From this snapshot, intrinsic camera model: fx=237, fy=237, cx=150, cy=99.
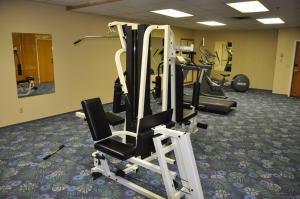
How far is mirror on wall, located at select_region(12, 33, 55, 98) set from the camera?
444 cm

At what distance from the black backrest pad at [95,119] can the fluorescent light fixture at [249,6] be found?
10.1ft

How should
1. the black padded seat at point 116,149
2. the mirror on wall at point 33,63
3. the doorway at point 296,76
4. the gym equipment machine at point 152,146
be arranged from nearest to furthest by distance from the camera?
the gym equipment machine at point 152,146, the black padded seat at point 116,149, the mirror on wall at point 33,63, the doorway at point 296,76

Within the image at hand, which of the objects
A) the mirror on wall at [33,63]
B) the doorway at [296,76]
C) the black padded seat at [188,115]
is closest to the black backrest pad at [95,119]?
the black padded seat at [188,115]

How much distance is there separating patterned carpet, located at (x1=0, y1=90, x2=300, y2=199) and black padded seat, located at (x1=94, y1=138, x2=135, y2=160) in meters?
0.41

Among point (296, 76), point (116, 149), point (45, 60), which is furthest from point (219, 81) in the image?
point (116, 149)

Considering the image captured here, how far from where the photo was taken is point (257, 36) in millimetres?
8883

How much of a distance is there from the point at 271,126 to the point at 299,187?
7.53 ft

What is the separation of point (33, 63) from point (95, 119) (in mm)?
2762

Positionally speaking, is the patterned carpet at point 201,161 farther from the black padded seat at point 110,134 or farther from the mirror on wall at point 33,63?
the mirror on wall at point 33,63

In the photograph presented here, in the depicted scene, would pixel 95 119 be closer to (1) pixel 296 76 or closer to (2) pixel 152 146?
(2) pixel 152 146

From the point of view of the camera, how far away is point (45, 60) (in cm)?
484

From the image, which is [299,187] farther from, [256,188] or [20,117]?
[20,117]

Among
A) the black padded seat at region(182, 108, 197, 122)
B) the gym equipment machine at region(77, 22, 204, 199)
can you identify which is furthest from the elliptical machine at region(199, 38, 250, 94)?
the gym equipment machine at region(77, 22, 204, 199)

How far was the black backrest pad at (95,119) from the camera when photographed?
2600 millimetres
